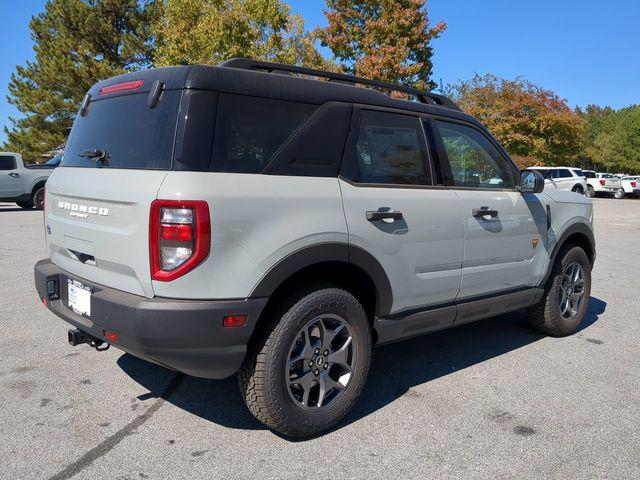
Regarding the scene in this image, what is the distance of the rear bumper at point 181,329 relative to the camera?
252 centimetres

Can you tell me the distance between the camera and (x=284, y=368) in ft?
9.32

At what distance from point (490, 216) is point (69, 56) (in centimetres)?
2977

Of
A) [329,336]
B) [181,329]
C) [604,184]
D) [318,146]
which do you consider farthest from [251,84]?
[604,184]

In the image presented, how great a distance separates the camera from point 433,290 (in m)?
3.57

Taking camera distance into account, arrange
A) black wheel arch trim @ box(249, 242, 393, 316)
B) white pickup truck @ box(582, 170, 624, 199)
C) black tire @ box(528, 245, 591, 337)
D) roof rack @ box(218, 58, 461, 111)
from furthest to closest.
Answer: white pickup truck @ box(582, 170, 624, 199) < black tire @ box(528, 245, 591, 337) < roof rack @ box(218, 58, 461, 111) < black wheel arch trim @ box(249, 242, 393, 316)

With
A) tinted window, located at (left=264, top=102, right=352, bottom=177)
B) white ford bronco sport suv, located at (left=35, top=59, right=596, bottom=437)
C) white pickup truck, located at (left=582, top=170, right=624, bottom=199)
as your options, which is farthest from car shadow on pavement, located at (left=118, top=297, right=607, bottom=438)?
white pickup truck, located at (left=582, top=170, right=624, bottom=199)

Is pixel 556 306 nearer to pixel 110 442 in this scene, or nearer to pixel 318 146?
pixel 318 146

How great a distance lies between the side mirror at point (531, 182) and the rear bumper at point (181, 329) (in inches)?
103

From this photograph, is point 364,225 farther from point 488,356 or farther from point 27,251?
point 27,251

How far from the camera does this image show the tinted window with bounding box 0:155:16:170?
16.5m

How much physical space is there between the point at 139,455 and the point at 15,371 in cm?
164

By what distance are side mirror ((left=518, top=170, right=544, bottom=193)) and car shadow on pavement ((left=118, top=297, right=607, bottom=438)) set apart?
4.55 ft

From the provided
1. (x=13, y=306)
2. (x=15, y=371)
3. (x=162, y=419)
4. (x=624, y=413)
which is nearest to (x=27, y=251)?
(x=13, y=306)

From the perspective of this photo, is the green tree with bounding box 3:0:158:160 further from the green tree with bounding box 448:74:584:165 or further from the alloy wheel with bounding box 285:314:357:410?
the alloy wheel with bounding box 285:314:357:410
